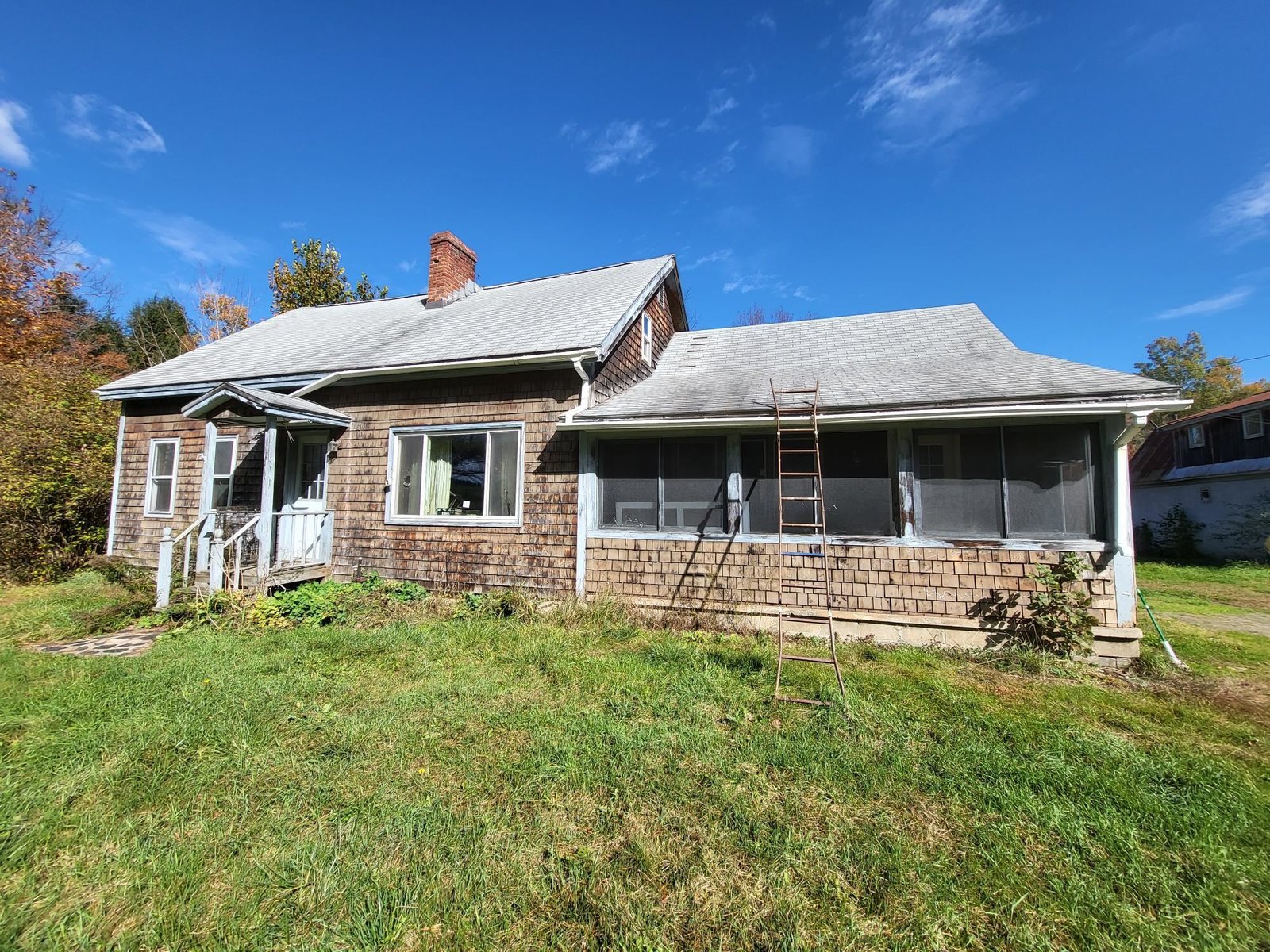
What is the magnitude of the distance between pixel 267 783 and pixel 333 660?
2408 millimetres

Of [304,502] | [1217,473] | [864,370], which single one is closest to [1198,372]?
[1217,473]

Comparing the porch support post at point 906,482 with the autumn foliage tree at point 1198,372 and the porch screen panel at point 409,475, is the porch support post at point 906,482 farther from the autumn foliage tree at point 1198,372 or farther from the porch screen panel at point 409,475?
the autumn foliage tree at point 1198,372

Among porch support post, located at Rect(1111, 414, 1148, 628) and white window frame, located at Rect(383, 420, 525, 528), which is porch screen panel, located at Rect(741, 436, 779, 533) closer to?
white window frame, located at Rect(383, 420, 525, 528)

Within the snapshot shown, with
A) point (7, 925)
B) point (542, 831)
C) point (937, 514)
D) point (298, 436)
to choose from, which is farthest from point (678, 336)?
point (7, 925)

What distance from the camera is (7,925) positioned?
2.25 m

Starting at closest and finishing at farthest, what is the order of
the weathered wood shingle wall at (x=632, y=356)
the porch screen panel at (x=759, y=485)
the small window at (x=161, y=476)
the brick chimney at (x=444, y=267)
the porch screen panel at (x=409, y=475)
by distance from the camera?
the porch screen panel at (x=759, y=485) → the weathered wood shingle wall at (x=632, y=356) → the porch screen panel at (x=409, y=475) → the small window at (x=161, y=476) → the brick chimney at (x=444, y=267)

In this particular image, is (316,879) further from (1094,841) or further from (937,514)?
(937,514)

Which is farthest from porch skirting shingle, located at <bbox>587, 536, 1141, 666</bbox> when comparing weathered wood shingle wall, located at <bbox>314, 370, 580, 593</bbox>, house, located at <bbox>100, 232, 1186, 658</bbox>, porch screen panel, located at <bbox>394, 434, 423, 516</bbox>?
porch screen panel, located at <bbox>394, 434, 423, 516</bbox>

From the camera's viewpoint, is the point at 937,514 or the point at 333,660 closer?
the point at 333,660

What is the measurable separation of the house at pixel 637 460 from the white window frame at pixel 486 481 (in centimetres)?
3

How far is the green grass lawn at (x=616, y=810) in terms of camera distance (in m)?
2.33

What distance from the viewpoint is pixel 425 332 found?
1019 centimetres

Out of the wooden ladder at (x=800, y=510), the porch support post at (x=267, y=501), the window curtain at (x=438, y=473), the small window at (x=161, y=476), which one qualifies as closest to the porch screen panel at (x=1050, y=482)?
the wooden ladder at (x=800, y=510)

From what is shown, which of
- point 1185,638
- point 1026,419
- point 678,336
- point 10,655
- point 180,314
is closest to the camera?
point 10,655
